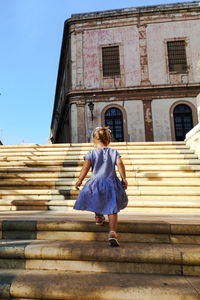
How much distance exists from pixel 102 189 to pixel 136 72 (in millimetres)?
15578

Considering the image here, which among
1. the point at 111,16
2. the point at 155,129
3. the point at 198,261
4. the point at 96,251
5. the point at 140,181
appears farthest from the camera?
the point at 111,16

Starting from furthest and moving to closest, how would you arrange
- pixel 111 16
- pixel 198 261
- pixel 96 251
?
pixel 111 16 < pixel 96 251 < pixel 198 261

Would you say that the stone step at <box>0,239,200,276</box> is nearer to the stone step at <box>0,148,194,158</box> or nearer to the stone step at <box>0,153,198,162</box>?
the stone step at <box>0,153,198,162</box>

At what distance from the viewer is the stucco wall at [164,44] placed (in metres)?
16.5

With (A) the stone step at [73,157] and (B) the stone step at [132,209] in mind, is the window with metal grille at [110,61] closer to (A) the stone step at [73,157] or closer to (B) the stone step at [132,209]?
(A) the stone step at [73,157]

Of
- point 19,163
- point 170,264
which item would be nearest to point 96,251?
point 170,264

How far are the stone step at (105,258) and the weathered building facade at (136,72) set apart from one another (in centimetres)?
1391

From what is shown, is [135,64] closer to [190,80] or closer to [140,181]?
[190,80]

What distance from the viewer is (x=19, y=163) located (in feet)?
20.4

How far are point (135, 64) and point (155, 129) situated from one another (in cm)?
508

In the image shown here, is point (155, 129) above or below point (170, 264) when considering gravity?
above

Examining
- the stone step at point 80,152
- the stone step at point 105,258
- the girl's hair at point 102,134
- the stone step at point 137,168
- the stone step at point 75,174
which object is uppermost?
the stone step at point 80,152

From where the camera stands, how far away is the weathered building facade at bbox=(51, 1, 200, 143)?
16.1 metres

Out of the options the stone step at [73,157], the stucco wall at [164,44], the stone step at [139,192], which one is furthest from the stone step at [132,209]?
the stucco wall at [164,44]
